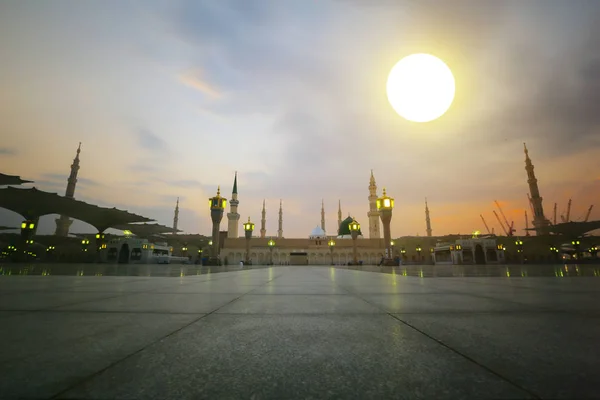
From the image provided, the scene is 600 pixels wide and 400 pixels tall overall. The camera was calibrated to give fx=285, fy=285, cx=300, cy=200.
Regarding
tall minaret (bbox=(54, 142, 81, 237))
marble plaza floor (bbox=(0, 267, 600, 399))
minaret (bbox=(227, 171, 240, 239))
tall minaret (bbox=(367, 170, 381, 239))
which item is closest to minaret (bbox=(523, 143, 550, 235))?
tall minaret (bbox=(367, 170, 381, 239))

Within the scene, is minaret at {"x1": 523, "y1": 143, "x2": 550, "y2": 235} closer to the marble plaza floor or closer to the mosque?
the mosque

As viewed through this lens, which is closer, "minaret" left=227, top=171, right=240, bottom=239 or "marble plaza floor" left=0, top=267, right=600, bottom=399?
"marble plaza floor" left=0, top=267, right=600, bottom=399

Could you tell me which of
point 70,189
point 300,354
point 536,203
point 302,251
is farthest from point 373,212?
point 300,354

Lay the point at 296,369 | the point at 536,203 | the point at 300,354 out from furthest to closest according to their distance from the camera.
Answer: the point at 536,203 < the point at 300,354 < the point at 296,369

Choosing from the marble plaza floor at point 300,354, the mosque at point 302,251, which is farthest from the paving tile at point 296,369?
the mosque at point 302,251

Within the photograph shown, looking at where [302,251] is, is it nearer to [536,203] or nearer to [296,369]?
[536,203]

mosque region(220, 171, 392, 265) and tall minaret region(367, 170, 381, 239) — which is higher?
tall minaret region(367, 170, 381, 239)

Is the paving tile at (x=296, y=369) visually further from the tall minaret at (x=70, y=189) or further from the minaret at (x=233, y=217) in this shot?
the tall minaret at (x=70, y=189)

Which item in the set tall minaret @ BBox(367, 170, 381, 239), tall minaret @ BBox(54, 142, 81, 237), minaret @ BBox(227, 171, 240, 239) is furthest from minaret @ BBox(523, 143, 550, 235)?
tall minaret @ BBox(54, 142, 81, 237)

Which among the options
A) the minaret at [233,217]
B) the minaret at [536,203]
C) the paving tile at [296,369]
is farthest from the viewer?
the minaret at [233,217]

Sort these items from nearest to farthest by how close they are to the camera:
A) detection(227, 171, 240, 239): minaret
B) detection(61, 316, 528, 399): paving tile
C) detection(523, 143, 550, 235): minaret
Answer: detection(61, 316, 528, 399): paving tile, detection(523, 143, 550, 235): minaret, detection(227, 171, 240, 239): minaret

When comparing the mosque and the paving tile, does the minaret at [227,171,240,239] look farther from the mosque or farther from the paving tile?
the paving tile

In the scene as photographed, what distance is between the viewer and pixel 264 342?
1782 millimetres

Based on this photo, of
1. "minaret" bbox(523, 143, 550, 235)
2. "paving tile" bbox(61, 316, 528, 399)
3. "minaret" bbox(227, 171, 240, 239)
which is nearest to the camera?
"paving tile" bbox(61, 316, 528, 399)
